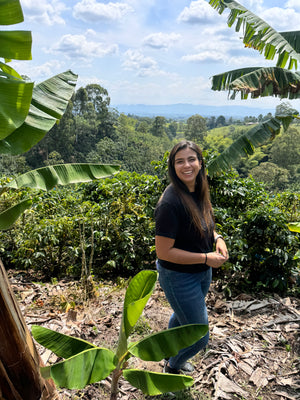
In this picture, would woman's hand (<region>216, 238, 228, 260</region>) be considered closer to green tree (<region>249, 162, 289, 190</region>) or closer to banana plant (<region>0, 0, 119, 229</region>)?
banana plant (<region>0, 0, 119, 229</region>)

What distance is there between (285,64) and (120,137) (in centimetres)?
5909

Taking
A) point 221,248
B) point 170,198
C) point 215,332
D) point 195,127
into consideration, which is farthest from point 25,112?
point 195,127

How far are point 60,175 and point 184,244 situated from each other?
2.99 feet

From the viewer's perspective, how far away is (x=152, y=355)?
156 centimetres

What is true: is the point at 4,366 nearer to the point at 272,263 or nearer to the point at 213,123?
the point at 272,263

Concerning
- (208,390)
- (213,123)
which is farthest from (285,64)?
(213,123)

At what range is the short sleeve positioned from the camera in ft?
6.40

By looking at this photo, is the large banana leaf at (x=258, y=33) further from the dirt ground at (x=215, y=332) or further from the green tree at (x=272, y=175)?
the green tree at (x=272, y=175)

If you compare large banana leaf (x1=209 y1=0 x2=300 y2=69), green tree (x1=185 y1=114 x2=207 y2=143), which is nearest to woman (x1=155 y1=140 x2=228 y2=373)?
large banana leaf (x1=209 y1=0 x2=300 y2=69)

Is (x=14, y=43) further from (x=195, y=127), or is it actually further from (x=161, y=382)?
(x=195, y=127)

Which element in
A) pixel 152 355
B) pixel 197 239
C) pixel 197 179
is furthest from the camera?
pixel 197 179

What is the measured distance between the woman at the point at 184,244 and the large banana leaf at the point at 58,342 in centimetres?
69

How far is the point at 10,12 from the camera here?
53.4 inches

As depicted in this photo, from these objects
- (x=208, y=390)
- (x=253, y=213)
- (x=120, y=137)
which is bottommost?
(x=208, y=390)
